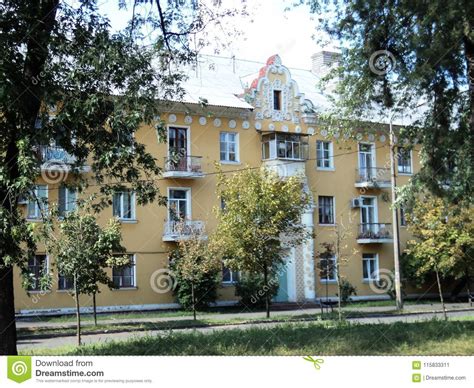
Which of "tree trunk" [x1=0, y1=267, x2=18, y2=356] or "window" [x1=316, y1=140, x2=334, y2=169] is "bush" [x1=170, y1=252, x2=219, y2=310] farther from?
"tree trunk" [x1=0, y1=267, x2=18, y2=356]

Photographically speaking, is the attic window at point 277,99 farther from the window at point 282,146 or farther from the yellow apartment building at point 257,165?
the window at point 282,146

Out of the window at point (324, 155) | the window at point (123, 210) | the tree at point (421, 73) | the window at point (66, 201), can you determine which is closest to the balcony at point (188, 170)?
the window at point (123, 210)

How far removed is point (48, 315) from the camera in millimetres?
28078

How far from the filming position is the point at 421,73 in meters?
14.7

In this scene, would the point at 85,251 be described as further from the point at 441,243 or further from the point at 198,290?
the point at 441,243

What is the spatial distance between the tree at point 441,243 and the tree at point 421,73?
12.3 m

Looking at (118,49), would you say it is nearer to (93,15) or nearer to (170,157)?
(93,15)

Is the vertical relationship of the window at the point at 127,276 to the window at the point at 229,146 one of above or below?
below

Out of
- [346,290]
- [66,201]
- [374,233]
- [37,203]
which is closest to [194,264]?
[66,201]

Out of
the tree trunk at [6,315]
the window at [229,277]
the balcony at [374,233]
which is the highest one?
the balcony at [374,233]

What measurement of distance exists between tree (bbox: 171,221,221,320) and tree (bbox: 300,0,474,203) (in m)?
11.6

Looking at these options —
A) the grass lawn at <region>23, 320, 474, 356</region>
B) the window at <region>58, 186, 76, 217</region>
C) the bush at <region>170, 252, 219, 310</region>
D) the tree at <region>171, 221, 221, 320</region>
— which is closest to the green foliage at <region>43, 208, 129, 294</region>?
the window at <region>58, 186, 76, 217</region>

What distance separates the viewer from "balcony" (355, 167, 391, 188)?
123ft

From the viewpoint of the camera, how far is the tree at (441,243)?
29.7 meters
